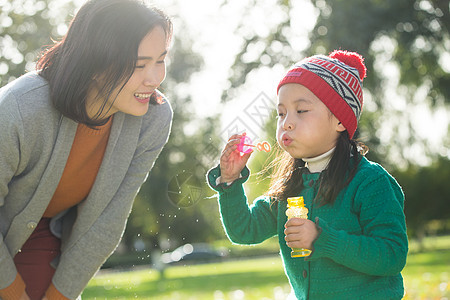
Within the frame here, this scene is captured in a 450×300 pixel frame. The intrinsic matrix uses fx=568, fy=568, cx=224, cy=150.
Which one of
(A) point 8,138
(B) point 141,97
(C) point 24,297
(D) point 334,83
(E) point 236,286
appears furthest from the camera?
(E) point 236,286

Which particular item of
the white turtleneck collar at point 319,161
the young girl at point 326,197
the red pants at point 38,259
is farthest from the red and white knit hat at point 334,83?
the red pants at point 38,259

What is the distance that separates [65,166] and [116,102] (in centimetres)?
48

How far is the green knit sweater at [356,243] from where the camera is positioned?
2.22 m

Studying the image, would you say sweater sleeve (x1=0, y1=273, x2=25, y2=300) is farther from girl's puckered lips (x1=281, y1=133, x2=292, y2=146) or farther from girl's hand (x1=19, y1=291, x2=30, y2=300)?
girl's puckered lips (x1=281, y1=133, x2=292, y2=146)

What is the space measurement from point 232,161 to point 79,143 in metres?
0.85

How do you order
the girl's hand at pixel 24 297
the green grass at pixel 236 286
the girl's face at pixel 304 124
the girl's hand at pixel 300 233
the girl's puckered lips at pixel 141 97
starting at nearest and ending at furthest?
1. the girl's hand at pixel 300 233
2. the girl's face at pixel 304 124
3. the girl's puckered lips at pixel 141 97
4. the girl's hand at pixel 24 297
5. the green grass at pixel 236 286

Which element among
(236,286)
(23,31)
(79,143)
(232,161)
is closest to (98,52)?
(79,143)

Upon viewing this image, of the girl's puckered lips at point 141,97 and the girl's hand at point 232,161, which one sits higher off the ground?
the girl's puckered lips at point 141,97

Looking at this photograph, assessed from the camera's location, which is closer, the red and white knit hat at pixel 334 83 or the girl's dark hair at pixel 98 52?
the red and white knit hat at pixel 334 83

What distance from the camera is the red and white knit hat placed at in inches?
98.7

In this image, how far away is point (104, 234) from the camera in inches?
124

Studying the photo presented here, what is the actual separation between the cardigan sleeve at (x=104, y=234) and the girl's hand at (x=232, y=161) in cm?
65

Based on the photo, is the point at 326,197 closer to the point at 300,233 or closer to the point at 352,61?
the point at 300,233

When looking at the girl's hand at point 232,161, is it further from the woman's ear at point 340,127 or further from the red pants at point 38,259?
the red pants at point 38,259
